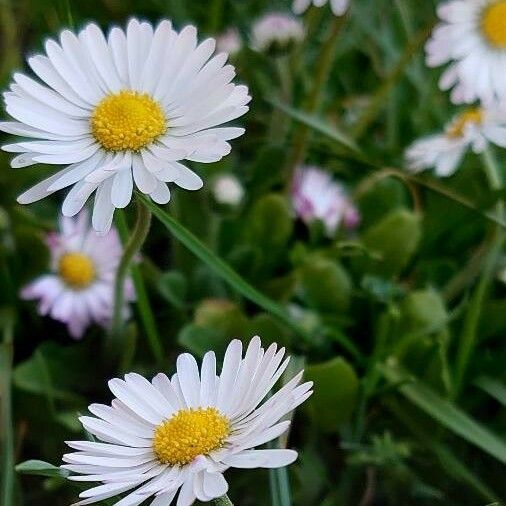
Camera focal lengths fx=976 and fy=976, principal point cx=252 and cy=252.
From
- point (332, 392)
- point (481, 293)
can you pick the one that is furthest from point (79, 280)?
point (481, 293)

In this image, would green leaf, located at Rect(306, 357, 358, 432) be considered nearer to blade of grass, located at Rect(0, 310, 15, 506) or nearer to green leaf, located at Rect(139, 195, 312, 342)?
green leaf, located at Rect(139, 195, 312, 342)

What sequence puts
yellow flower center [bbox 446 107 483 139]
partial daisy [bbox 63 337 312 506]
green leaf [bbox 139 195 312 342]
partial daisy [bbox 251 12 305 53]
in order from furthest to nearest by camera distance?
partial daisy [bbox 251 12 305 53], yellow flower center [bbox 446 107 483 139], green leaf [bbox 139 195 312 342], partial daisy [bbox 63 337 312 506]

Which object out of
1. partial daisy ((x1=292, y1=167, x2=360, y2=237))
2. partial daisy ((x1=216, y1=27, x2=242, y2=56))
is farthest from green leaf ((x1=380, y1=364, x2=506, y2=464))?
partial daisy ((x1=216, y1=27, x2=242, y2=56))

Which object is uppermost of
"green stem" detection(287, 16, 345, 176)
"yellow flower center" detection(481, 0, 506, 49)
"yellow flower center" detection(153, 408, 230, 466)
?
"green stem" detection(287, 16, 345, 176)

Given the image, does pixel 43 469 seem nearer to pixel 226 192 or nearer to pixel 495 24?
pixel 226 192

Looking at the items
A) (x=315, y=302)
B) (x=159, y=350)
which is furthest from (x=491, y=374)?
(x=159, y=350)

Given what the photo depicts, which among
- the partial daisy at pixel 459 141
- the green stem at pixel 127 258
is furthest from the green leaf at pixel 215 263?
the partial daisy at pixel 459 141
